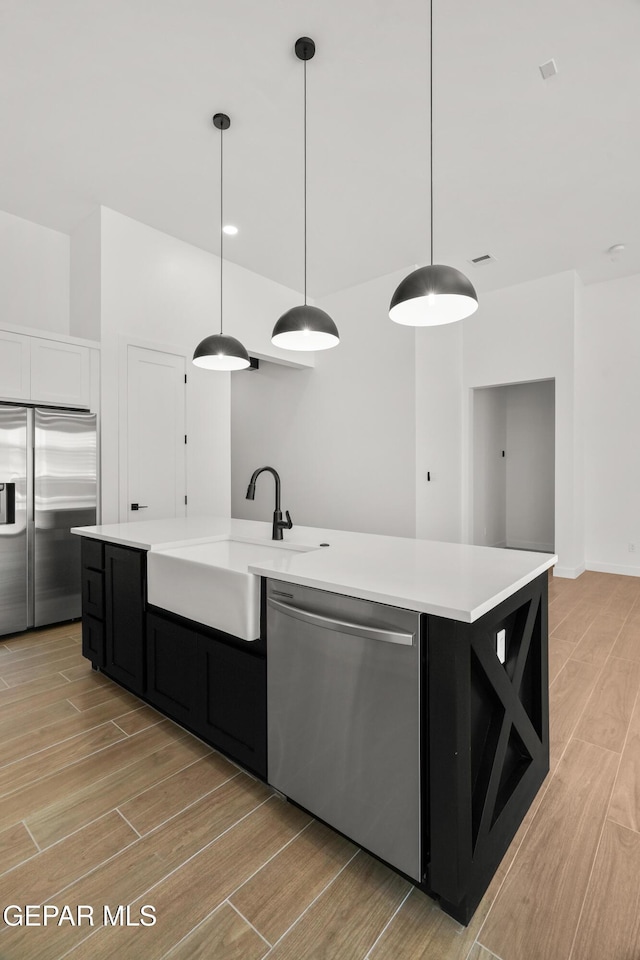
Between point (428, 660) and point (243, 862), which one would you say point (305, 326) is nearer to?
point (428, 660)

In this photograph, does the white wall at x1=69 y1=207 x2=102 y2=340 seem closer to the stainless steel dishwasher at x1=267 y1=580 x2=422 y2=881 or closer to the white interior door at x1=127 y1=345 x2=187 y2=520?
the white interior door at x1=127 y1=345 x2=187 y2=520

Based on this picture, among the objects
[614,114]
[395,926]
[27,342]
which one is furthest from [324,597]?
[614,114]

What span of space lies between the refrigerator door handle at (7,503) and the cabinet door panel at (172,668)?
1.91 m

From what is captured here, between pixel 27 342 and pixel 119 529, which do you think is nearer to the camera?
pixel 119 529

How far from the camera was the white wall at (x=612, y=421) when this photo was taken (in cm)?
526

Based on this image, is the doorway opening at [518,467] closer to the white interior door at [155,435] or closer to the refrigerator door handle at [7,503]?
the white interior door at [155,435]

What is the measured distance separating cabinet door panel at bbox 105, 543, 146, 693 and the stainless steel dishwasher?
3.04 feet

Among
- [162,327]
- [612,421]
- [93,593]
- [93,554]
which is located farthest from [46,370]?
[612,421]

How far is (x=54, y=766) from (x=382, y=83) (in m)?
3.81

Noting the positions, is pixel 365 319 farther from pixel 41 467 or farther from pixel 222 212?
pixel 41 467

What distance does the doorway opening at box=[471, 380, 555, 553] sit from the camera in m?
6.62

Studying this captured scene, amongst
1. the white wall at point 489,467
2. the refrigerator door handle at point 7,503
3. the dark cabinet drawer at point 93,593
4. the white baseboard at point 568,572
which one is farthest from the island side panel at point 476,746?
the white wall at point 489,467

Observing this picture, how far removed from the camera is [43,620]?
11.7 ft

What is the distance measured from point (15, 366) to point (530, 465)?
21.1 ft
